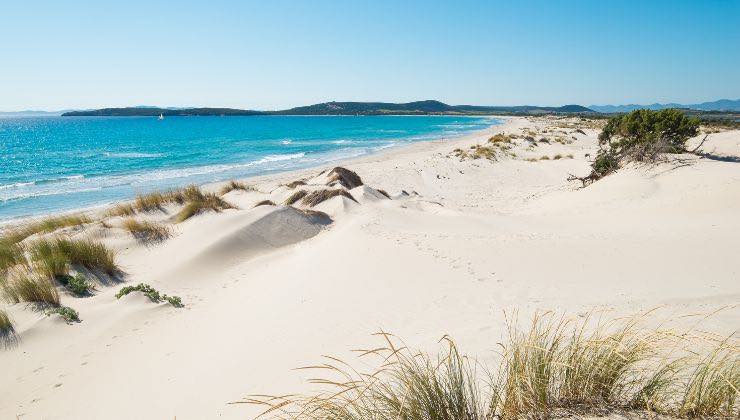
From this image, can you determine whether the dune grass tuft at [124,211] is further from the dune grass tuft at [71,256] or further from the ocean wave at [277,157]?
the ocean wave at [277,157]

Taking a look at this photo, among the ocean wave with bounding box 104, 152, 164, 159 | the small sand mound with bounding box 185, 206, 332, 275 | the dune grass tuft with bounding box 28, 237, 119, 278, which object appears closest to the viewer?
the dune grass tuft with bounding box 28, 237, 119, 278

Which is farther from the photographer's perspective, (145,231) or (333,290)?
(145,231)

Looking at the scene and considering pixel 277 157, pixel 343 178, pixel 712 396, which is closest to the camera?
pixel 712 396

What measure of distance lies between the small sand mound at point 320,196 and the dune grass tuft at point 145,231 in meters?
4.49

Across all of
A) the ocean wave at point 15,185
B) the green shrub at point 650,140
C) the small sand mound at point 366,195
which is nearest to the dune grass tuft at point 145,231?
the small sand mound at point 366,195

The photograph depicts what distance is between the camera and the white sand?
164 inches

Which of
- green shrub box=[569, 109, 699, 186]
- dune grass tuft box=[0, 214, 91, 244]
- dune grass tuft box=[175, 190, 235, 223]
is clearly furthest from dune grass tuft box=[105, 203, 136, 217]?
green shrub box=[569, 109, 699, 186]

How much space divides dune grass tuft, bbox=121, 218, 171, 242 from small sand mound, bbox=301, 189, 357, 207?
449 cm

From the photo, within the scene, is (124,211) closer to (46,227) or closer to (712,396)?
(46,227)

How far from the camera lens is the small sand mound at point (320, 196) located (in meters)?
13.2

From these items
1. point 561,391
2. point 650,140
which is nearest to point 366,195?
point 561,391

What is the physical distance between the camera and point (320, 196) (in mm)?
13383

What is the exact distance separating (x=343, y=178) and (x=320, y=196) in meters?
3.17

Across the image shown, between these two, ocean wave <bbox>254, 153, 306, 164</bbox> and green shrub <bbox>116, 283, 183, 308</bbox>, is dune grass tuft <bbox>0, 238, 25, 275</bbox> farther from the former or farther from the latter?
ocean wave <bbox>254, 153, 306, 164</bbox>
